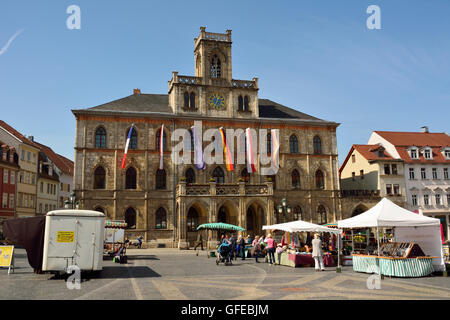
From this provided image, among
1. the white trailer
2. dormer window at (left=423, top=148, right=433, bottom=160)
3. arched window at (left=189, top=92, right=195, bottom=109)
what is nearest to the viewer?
the white trailer

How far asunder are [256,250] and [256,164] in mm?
19232

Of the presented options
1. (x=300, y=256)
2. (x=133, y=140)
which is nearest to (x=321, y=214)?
(x=133, y=140)

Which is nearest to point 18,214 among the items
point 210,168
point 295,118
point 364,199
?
point 210,168

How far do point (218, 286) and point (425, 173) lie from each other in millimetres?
43264

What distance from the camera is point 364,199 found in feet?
151

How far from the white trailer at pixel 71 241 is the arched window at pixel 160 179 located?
25.6 meters

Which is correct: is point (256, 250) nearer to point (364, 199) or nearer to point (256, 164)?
point (256, 164)

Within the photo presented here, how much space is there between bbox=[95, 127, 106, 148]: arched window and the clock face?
11.0m

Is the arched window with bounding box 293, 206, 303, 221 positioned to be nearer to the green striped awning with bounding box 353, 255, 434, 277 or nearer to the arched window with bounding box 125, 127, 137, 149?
the arched window with bounding box 125, 127, 137, 149

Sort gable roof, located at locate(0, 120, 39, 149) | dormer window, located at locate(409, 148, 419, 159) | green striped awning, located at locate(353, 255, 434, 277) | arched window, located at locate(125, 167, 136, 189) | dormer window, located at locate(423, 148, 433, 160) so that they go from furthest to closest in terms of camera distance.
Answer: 1. dormer window, located at locate(423, 148, 433, 160)
2. dormer window, located at locate(409, 148, 419, 159)
3. gable roof, located at locate(0, 120, 39, 149)
4. arched window, located at locate(125, 167, 136, 189)
5. green striped awning, located at locate(353, 255, 434, 277)

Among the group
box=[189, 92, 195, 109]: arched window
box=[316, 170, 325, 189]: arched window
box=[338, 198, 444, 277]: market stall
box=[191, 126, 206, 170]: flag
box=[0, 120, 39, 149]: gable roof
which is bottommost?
box=[338, 198, 444, 277]: market stall

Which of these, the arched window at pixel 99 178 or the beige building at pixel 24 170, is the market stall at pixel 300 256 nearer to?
the arched window at pixel 99 178

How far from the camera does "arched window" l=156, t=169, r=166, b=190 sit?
41906 mm

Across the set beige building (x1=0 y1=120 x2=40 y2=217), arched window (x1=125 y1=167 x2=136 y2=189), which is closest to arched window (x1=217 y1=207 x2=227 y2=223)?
arched window (x1=125 y1=167 x2=136 y2=189)
